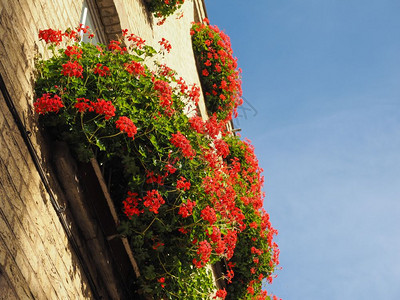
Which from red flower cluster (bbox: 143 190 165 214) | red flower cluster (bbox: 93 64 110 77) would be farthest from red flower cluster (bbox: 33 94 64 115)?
red flower cluster (bbox: 143 190 165 214)

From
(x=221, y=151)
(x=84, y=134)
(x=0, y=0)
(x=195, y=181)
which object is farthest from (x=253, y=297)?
(x=0, y=0)

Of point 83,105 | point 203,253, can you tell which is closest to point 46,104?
point 83,105

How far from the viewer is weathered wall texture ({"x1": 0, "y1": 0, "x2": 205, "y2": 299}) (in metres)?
3.41

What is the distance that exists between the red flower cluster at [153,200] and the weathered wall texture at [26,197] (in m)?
0.75

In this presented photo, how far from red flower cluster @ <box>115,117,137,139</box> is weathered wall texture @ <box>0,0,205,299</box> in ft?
2.09

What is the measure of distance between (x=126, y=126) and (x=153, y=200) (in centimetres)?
76

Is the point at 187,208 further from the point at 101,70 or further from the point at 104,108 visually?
the point at 101,70

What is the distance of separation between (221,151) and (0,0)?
3.16 meters

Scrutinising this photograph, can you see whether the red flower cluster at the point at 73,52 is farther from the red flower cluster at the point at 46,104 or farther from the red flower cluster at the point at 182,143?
the red flower cluster at the point at 182,143

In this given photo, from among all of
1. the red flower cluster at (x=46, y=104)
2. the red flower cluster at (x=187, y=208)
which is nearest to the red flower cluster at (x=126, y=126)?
the red flower cluster at (x=46, y=104)

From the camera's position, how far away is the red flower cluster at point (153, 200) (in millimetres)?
4746

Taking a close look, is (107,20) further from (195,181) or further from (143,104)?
(195,181)

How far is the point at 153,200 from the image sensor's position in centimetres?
477

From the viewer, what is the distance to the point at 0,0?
12.7 ft
